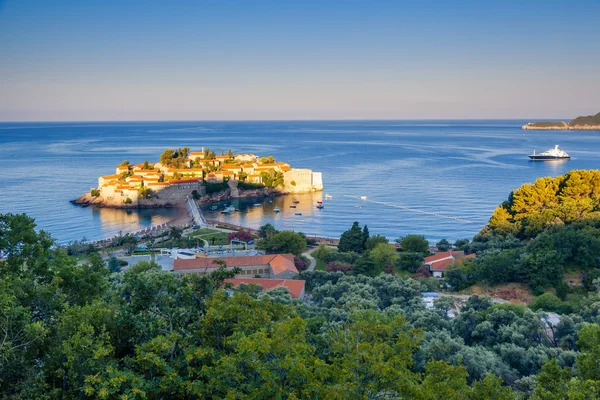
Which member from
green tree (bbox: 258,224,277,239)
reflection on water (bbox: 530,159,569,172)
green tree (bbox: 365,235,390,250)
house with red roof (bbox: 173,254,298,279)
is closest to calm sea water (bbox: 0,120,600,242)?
reflection on water (bbox: 530,159,569,172)

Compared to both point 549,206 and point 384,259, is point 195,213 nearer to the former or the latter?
point 384,259

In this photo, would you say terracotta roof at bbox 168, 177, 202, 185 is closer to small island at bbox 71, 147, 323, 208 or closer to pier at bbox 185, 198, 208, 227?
small island at bbox 71, 147, 323, 208

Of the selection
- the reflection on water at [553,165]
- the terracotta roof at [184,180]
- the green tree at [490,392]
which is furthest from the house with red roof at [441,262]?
the reflection on water at [553,165]

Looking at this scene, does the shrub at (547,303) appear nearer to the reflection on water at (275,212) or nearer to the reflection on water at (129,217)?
the reflection on water at (275,212)

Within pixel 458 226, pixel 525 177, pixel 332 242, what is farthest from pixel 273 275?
pixel 525 177

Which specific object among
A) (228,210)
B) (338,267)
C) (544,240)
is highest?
(544,240)

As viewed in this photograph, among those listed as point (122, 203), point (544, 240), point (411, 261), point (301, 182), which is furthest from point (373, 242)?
point (301, 182)
